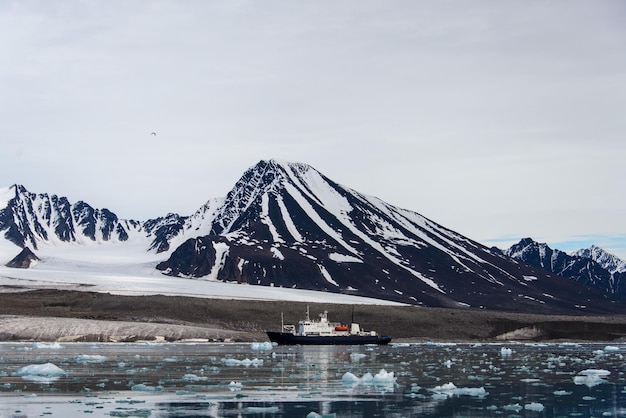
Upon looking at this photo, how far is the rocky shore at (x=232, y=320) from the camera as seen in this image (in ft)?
365

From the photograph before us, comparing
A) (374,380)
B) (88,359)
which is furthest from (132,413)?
(88,359)

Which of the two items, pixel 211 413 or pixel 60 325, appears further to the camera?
pixel 60 325

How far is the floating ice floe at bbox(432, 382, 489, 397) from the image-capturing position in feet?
133

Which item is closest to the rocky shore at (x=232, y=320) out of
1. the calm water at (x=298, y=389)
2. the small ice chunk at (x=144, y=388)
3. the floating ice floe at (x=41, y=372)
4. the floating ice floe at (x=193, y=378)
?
the calm water at (x=298, y=389)

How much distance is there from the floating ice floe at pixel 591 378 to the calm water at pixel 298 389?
60 millimetres

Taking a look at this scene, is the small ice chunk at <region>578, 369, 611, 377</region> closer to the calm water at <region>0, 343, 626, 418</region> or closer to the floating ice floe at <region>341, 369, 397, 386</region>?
the calm water at <region>0, 343, 626, 418</region>

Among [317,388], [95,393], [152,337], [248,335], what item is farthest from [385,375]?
[248,335]

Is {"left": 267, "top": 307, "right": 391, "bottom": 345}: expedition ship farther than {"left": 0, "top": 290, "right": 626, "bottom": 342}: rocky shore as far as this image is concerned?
No

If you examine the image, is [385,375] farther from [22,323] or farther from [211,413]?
[22,323]

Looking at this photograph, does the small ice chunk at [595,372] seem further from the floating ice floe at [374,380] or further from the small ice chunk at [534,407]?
the small ice chunk at [534,407]

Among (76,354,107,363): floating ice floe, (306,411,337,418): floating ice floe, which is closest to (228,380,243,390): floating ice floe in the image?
(306,411,337,418): floating ice floe

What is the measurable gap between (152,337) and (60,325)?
34.3ft

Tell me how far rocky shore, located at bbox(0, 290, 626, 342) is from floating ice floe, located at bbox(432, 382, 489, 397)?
231 feet

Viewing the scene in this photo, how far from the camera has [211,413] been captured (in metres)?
33.6
